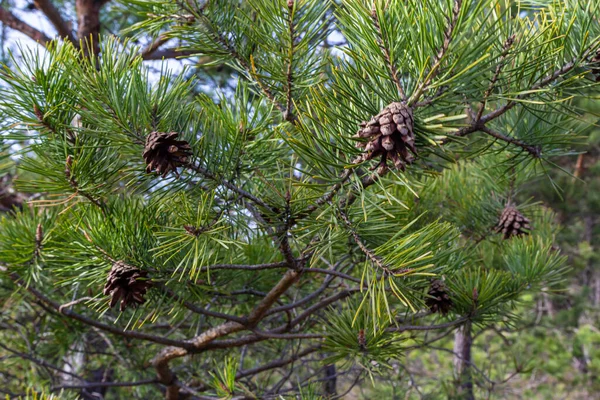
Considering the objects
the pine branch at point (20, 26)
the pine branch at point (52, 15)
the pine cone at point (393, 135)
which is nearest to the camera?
the pine cone at point (393, 135)

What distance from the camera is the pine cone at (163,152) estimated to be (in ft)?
2.10

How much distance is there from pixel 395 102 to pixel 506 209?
73 cm

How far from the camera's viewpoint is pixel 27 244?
3.16 feet

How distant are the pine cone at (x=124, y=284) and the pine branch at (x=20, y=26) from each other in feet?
5.30

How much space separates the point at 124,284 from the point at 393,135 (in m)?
0.46

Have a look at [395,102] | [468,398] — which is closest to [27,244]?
[395,102]

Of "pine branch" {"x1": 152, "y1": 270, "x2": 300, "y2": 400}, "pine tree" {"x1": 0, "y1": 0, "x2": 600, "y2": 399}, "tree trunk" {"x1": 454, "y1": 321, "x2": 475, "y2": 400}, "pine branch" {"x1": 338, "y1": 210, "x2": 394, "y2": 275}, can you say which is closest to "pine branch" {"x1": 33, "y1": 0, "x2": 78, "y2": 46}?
"pine tree" {"x1": 0, "y1": 0, "x2": 600, "y2": 399}

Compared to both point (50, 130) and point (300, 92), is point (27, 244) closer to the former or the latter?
point (50, 130)

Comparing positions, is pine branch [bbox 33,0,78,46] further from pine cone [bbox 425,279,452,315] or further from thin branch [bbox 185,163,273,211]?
pine cone [bbox 425,279,452,315]

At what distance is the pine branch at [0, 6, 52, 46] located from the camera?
1.99 metres

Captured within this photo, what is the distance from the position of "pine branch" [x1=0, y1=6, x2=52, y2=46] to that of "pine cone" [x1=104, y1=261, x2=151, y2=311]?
1.61 m

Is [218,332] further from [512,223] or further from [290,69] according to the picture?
[512,223]

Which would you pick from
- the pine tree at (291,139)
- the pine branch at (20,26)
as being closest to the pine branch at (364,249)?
the pine tree at (291,139)

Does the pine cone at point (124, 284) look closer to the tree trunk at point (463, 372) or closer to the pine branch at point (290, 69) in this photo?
the pine branch at point (290, 69)
